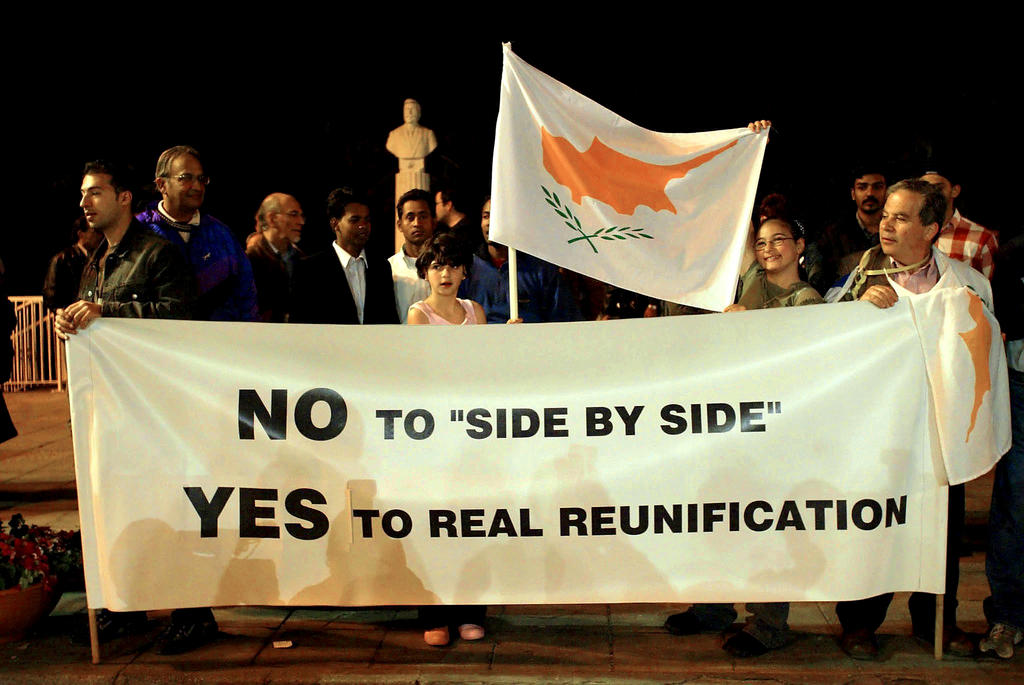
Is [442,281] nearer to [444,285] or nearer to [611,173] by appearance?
[444,285]

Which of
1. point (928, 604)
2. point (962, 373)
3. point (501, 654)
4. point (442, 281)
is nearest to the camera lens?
point (962, 373)

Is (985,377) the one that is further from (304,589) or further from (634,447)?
(304,589)

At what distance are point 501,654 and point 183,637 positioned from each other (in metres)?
1.31

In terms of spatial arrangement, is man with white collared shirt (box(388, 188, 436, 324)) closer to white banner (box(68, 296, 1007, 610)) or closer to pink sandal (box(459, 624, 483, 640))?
white banner (box(68, 296, 1007, 610))

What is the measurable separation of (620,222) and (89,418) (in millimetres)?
2335

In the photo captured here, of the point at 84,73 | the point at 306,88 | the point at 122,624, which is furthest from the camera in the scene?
the point at 306,88

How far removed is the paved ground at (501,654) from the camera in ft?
13.2

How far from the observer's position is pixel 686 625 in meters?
4.50

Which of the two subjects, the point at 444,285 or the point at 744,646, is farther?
the point at 444,285

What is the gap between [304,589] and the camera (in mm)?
4184

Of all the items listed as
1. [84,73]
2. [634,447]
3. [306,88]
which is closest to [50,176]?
[84,73]

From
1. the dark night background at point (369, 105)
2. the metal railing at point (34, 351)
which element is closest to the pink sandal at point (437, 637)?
the metal railing at point (34, 351)

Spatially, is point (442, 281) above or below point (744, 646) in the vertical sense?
above

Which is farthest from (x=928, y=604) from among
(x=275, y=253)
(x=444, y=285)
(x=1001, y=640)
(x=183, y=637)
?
(x=275, y=253)
